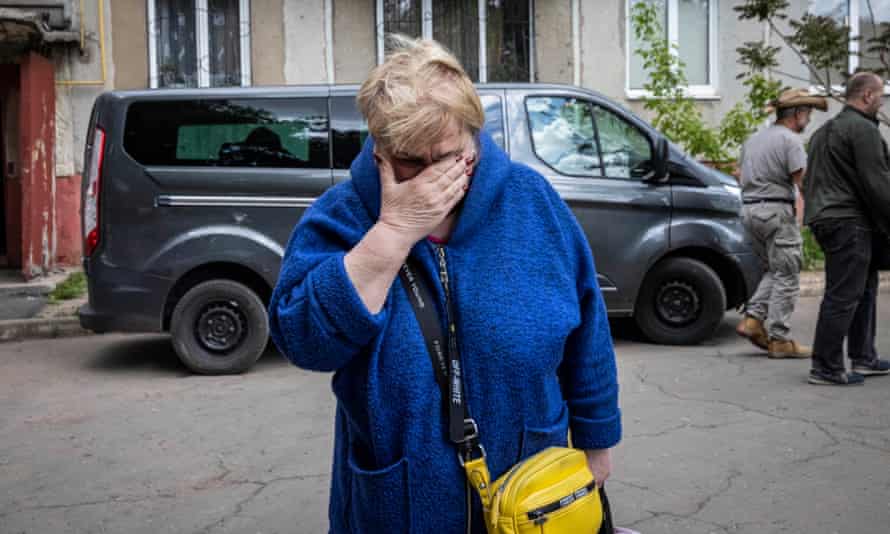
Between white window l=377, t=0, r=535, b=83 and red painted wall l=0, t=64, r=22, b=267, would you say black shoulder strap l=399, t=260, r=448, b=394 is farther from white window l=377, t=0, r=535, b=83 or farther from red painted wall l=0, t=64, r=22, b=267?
red painted wall l=0, t=64, r=22, b=267

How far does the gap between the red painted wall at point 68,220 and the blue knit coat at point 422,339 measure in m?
11.8

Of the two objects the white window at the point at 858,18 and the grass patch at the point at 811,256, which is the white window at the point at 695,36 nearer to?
the white window at the point at 858,18

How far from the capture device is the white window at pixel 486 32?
14.5 metres

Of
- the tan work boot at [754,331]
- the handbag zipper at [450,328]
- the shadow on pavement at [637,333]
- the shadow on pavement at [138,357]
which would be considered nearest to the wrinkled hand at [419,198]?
the handbag zipper at [450,328]

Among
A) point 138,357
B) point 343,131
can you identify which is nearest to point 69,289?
point 138,357

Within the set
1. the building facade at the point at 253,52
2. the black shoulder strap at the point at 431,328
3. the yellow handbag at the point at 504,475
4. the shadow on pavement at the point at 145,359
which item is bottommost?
the shadow on pavement at the point at 145,359

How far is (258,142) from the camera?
7.39 meters

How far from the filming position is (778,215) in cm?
743

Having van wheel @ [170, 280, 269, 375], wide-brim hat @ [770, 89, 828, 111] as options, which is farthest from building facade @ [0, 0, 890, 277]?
wide-brim hat @ [770, 89, 828, 111]

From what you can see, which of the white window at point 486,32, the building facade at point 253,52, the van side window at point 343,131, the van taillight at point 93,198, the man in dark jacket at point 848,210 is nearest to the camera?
the man in dark jacket at point 848,210

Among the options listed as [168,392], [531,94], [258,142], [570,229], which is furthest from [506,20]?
[570,229]

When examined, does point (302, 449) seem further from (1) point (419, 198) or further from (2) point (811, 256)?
(2) point (811, 256)

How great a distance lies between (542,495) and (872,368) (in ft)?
18.4

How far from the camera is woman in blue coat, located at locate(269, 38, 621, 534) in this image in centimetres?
181
